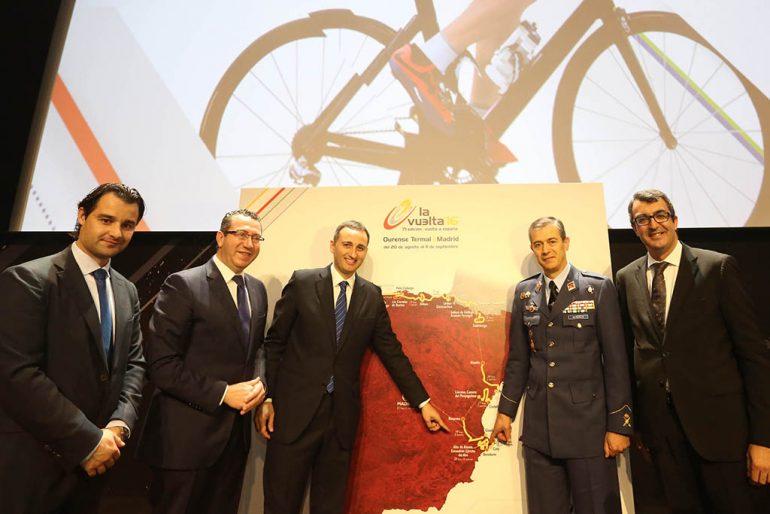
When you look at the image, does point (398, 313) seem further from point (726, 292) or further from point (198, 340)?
point (726, 292)

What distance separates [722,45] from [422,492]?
3788 millimetres

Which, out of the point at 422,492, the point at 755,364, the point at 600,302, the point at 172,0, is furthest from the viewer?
the point at 172,0

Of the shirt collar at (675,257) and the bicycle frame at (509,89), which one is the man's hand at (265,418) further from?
the shirt collar at (675,257)

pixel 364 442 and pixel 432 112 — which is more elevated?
pixel 432 112

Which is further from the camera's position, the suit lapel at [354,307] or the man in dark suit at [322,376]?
the suit lapel at [354,307]

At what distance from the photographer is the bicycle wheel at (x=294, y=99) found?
3066mm

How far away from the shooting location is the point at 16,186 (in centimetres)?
336

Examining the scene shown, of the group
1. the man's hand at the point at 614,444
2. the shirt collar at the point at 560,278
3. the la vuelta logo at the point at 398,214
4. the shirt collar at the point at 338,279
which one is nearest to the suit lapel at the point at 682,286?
the shirt collar at the point at 560,278

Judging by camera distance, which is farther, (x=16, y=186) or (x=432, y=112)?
(x=16, y=186)

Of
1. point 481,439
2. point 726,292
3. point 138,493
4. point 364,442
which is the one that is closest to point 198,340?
point 364,442

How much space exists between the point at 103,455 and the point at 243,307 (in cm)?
88

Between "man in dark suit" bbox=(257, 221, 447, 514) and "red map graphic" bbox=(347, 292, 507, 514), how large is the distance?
0.38ft

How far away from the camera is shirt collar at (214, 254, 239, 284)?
2189mm

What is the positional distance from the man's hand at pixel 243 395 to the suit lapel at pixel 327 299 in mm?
477
